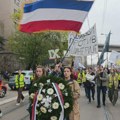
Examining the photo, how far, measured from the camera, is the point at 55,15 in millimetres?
8891

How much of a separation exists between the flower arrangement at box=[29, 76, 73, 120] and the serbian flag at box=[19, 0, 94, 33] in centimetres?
148

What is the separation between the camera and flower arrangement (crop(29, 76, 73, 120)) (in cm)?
744

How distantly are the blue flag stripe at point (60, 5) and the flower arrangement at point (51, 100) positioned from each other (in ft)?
5.80

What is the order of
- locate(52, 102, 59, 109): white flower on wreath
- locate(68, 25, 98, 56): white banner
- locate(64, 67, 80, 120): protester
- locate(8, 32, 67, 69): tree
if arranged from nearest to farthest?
locate(52, 102, 59, 109): white flower on wreath, locate(64, 67, 80, 120): protester, locate(68, 25, 98, 56): white banner, locate(8, 32, 67, 69): tree

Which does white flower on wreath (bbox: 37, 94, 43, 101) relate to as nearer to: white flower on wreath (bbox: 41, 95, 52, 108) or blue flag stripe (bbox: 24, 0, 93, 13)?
white flower on wreath (bbox: 41, 95, 52, 108)

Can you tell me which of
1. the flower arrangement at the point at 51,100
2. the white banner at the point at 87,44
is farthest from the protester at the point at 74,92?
the white banner at the point at 87,44

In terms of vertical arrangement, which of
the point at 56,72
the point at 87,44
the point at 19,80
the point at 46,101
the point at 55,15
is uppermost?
the point at 55,15

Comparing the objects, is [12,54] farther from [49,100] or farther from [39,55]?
[49,100]

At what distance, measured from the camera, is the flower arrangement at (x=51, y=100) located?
7.44m

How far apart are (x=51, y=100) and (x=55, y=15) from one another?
84.6 inches

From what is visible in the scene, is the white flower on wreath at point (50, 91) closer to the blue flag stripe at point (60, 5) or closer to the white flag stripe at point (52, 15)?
the white flag stripe at point (52, 15)

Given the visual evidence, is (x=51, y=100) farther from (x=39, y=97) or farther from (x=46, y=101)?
(x=39, y=97)

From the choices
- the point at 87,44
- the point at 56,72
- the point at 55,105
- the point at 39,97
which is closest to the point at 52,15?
the point at 39,97

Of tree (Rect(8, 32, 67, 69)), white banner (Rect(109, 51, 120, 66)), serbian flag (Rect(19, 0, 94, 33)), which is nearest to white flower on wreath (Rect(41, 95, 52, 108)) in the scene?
serbian flag (Rect(19, 0, 94, 33))
